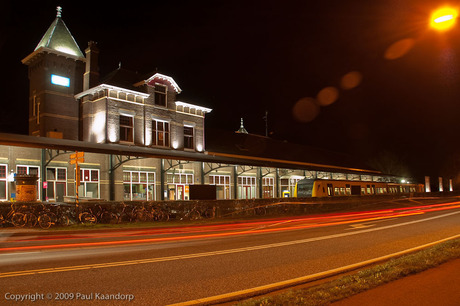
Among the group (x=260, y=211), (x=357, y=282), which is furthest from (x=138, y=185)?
(x=357, y=282)

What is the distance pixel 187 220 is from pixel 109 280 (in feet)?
47.5

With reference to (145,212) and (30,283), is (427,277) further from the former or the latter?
(145,212)

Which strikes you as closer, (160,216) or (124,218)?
(124,218)

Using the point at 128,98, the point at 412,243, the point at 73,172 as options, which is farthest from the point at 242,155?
the point at 412,243

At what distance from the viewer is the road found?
6430 millimetres

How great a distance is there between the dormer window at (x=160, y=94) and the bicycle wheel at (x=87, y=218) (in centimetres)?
1645

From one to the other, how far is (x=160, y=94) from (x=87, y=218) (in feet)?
57.1

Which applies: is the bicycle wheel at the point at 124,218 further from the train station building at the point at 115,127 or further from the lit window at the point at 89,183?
the lit window at the point at 89,183

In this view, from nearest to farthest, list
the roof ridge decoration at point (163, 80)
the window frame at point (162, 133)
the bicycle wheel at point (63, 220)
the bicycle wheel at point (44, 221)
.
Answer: the bicycle wheel at point (44, 221)
the bicycle wheel at point (63, 220)
the roof ridge decoration at point (163, 80)
the window frame at point (162, 133)

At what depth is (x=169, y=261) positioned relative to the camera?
9.12 meters

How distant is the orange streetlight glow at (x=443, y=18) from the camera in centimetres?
749

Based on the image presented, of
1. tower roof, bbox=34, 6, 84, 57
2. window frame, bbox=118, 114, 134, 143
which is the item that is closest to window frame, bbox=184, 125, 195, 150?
window frame, bbox=118, 114, 134, 143

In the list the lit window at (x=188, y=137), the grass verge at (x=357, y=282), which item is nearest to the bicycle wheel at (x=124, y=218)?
the grass verge at (x=357, y=282)

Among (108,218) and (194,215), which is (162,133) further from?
(108,218)
